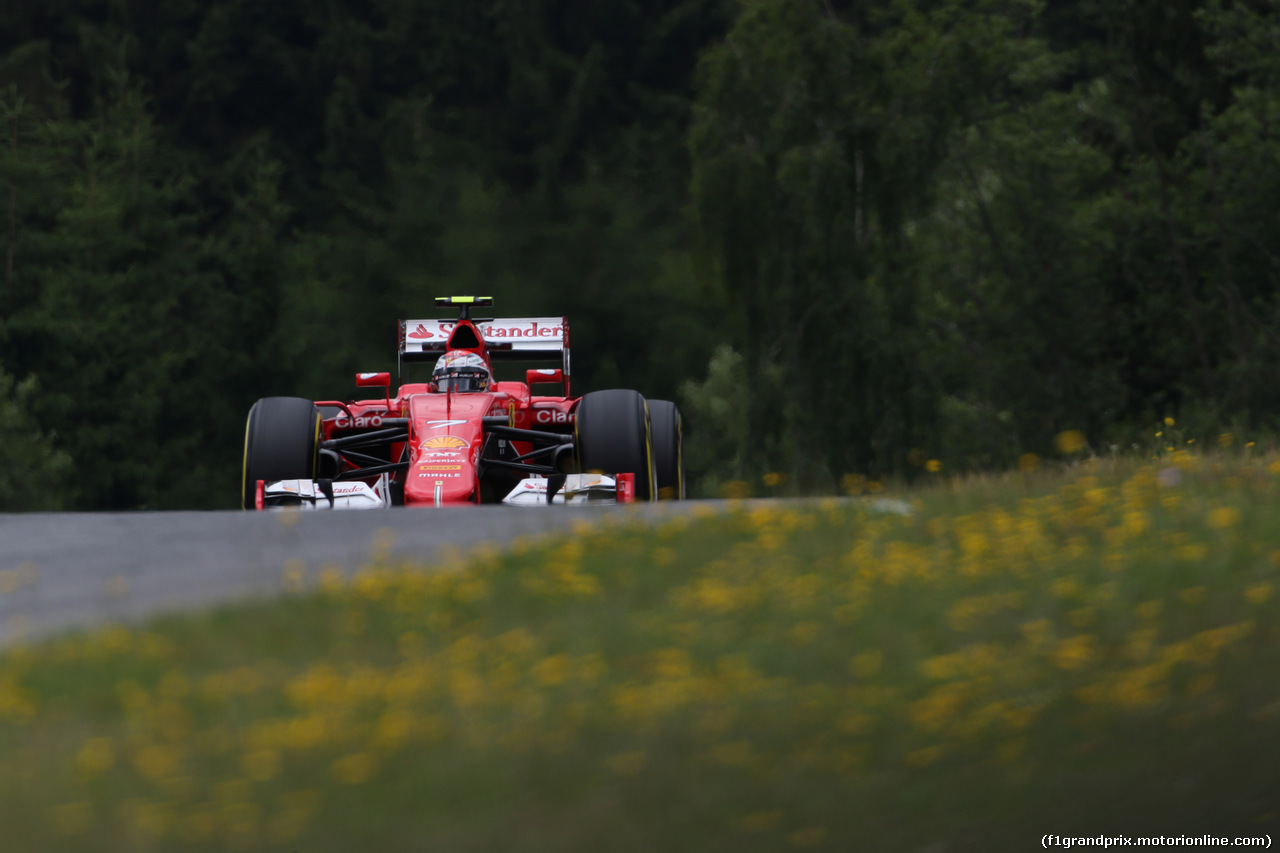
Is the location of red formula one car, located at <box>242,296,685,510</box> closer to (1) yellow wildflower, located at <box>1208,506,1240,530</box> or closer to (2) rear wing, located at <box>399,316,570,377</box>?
(2) rear wing, located at <box>399,316,570,377</box>

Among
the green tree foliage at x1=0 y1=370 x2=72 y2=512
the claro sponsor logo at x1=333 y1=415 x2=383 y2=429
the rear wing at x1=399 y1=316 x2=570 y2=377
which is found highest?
the rear wing at x1=399 y1=316 x2=570 y2=377

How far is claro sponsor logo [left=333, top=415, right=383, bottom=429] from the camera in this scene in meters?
14.3

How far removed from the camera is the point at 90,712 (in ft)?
17.8

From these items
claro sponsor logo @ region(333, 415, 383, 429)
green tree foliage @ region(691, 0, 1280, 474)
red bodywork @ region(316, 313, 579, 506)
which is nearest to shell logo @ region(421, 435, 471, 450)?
red bodywork @ region(316, 313, 579, 506)

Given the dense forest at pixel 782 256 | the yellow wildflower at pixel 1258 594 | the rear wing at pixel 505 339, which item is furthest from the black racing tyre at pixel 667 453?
the yellow wildflower at pixel 1258 594

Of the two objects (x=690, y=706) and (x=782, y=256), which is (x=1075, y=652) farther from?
(x=782, y=256)

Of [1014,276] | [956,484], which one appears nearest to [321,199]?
[1014,276]

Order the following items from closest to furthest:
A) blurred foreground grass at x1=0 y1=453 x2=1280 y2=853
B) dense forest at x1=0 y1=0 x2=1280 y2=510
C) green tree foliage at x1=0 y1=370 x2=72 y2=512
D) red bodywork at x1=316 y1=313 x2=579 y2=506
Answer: blurred foreground grass at x1=0 y1=453 x2=1280 y2=853, red bodywork at x1=316 y1=313 x2=579 y2=506, dense forest at x1=0 y1=0 x2=1280 y2=510, green tree foliage at x1=0 y1=370 x2=72 y2=512

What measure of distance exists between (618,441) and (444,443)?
1414 mm

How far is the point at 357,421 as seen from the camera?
47.1 feet

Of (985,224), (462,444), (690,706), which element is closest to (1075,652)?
(690,706)

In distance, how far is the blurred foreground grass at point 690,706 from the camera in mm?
4613

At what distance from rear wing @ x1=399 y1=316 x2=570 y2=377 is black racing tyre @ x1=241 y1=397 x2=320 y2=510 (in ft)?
8.06

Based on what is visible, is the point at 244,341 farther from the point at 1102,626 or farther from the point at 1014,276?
the point at 1102,626
